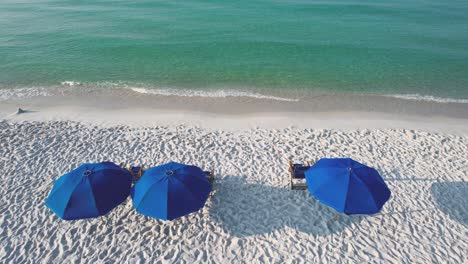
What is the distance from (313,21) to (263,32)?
7.54 metres

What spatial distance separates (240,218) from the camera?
10.1 metres

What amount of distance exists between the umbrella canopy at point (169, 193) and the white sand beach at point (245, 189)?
967mm

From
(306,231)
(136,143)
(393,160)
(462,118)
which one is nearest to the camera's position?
(306,231)

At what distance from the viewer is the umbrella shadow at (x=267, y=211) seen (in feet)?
32.1

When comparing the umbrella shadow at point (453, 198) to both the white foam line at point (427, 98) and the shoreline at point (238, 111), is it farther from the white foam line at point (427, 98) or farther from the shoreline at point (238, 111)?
the white foam line at point (427, 98)

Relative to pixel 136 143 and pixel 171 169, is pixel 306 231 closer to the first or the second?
pixel 171 169

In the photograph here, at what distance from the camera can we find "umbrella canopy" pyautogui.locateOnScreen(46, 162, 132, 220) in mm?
9078

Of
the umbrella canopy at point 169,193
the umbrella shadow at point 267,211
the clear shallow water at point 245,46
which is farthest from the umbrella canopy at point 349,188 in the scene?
the clear shallow water at point 245,46

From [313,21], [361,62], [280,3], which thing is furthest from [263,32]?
[280,3]

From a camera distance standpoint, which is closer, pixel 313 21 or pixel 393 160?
pixel 393 160

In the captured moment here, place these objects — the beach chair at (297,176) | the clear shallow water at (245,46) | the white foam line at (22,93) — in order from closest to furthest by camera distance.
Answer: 1. the beach chair at (297,176)
2. the white foam line at (22,93)
3. the clear shallow water at (245,46)

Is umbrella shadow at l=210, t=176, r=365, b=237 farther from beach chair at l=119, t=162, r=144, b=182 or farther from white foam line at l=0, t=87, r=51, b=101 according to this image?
white foam line at l=0, t=87, r=51, b=101

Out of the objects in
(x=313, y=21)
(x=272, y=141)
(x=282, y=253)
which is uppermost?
(x=313, y=21)

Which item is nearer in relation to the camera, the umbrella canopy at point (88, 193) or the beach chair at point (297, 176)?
the umbrella canopy at point (88, 193)
